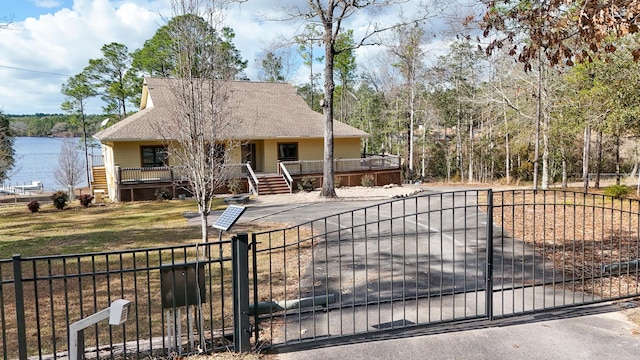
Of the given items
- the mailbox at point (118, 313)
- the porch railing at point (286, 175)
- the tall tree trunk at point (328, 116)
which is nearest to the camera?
the mailbox at point (118, 313)

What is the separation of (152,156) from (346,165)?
34.0 ft

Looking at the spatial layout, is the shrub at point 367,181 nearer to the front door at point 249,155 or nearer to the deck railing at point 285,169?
the deck railing at point 285,169

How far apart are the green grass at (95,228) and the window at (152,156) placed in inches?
154

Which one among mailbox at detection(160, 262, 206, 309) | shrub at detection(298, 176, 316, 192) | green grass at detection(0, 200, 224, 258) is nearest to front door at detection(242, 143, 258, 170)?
shrub at detection(298, 176, 316, 192)

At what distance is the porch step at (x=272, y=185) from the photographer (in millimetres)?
21375

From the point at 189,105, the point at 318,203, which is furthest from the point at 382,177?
the point at 189,105

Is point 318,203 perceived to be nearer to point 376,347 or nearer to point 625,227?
point 625,227

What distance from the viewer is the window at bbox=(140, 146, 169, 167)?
22.2 m

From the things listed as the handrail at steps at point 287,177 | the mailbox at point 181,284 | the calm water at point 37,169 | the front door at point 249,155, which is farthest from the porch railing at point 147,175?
the calm water at point 37,169

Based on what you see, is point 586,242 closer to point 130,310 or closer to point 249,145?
point 130,310

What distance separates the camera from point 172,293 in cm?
442

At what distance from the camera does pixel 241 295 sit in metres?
4.57

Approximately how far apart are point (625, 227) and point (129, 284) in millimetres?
11569

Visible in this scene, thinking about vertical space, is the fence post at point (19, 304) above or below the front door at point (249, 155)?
below
